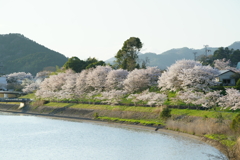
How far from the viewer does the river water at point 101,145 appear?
117 feet

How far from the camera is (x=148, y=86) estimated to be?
83250 mm

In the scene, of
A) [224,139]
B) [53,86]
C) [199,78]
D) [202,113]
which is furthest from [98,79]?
[224,139]

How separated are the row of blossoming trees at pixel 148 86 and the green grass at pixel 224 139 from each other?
711cm

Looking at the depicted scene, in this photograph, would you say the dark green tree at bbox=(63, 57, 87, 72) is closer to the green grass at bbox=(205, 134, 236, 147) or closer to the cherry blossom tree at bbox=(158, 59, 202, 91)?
the cherry blossom tree at bbox=(158, 59, 202, 91)

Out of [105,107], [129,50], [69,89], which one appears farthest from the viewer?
[129,50]

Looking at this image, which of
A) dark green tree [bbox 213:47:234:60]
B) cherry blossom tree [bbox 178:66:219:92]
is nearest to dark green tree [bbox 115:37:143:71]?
dark green tree [bbox 213:47:234:60]

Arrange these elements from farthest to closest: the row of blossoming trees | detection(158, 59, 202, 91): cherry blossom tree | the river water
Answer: detection(158, 59, 202, 91): cherry blossom tree, the row of blossoming trees, the river water

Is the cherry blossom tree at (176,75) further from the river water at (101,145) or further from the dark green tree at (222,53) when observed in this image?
the dark green tree at (222,53)

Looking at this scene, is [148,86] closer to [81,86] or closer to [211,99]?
[81,86]

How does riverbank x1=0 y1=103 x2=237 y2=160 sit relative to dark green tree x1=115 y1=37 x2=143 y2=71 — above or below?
below

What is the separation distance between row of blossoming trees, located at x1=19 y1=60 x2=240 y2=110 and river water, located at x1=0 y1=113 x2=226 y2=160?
10818 mm

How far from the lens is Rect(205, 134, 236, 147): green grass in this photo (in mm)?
34919

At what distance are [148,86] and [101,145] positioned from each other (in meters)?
42.6

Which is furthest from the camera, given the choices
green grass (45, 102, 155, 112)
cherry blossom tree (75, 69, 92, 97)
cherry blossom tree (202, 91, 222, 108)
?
cherry blossom tree (75, 69, 92, 97)
